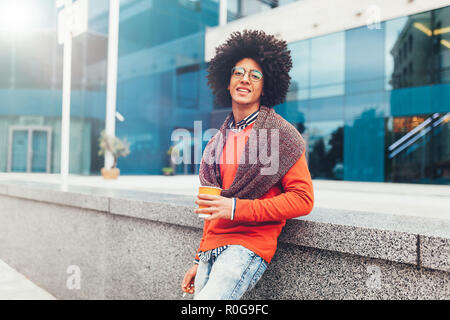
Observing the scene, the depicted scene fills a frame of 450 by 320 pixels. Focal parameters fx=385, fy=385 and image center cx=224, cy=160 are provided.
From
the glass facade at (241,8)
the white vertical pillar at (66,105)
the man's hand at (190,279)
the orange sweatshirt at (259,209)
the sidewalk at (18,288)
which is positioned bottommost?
the sidewalk at (18,288)

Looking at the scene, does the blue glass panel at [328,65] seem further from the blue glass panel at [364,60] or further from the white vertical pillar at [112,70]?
the white vertical pillar at [112,70]

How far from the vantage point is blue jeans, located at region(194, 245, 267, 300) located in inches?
67.7

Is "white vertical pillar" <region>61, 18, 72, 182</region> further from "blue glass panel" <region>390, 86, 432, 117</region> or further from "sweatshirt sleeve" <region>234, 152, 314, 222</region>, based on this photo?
"blue glass panel" <region>390, 86, 432, 117</region>

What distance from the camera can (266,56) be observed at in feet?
6.60

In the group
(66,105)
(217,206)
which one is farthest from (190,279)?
(66,105)

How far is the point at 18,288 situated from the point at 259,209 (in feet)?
→ 12.5

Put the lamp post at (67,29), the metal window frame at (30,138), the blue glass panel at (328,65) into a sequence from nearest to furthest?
the lamp post at (67,29) < the blue glass panel at (328,65) < the metal window frame at (30,138)

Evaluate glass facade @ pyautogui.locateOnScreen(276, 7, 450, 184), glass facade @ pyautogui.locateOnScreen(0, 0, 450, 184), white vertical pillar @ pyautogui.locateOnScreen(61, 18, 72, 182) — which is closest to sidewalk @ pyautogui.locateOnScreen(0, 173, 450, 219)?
white vertical pillar @ pyautogui.locateOnScreen(61, 18, 72, 182)

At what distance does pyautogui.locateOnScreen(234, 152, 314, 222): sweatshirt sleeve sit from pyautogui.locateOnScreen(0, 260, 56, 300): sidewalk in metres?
3.35

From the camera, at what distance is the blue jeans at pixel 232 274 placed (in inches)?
67.7

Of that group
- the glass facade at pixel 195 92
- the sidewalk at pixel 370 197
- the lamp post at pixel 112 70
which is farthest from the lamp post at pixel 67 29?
the glass facade at pixel 195 92

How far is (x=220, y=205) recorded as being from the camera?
170 cm
